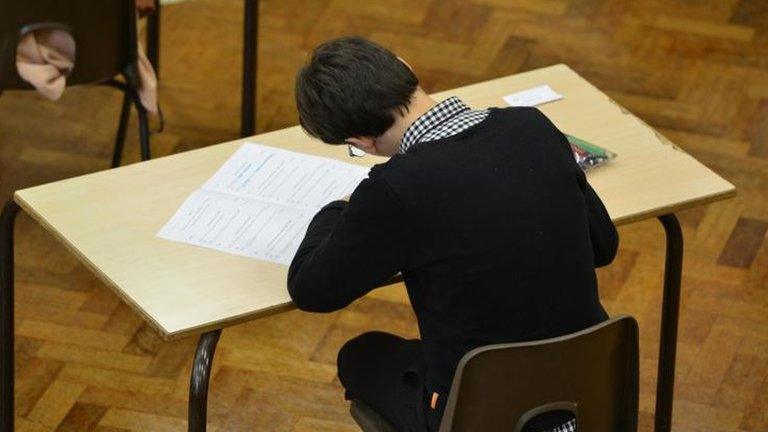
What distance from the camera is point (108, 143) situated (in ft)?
13.5

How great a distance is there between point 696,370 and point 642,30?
1.64 m

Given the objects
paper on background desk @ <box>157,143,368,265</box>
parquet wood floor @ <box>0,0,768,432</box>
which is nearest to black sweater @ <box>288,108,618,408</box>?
paper on background desk @ <box>157,143,368,265</box>

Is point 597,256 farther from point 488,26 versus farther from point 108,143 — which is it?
point 488,26

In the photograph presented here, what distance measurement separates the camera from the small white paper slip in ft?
9.59

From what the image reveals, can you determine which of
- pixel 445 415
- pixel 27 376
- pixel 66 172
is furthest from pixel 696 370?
pixel 66 172

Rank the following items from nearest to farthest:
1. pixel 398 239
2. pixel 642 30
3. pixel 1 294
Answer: pixel 398 239 → pixel 1 294 → pixel 642 30

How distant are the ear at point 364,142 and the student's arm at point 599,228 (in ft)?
1.10

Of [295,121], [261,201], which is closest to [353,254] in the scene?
[261,201]

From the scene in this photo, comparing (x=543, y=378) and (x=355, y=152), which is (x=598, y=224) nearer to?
(x=543, y=378)

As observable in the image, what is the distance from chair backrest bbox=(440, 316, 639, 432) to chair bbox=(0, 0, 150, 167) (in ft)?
4.83

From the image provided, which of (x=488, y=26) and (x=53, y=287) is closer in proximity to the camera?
(x=53, y=287)

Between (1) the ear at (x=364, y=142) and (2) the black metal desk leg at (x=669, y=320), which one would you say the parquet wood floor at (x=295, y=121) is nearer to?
(2) the black metal desk leg at (x=669, y=320)

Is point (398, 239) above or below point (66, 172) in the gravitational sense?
above

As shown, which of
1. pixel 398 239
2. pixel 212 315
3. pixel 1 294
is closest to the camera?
pixel 398 239
